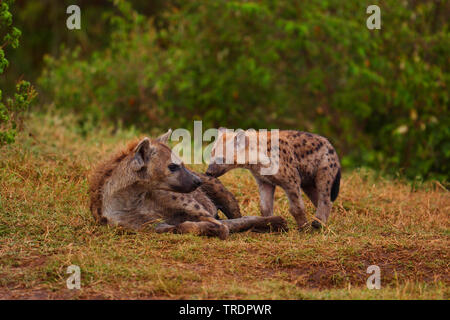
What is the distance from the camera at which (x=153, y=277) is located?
373 centimetres

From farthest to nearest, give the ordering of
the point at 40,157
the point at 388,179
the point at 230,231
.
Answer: the point at 388,179 < the point at 40,157 < the point at 230,231

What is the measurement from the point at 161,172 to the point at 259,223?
0.88m

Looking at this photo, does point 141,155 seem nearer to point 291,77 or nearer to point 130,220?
point 130,220

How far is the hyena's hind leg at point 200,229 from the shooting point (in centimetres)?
466

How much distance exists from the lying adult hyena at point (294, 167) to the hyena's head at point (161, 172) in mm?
325

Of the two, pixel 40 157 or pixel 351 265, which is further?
pixel 40 157

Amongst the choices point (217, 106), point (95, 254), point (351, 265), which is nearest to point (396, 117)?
point (217, 106)

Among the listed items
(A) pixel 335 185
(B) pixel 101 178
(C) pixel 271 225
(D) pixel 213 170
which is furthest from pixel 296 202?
(B) pixel 101 178

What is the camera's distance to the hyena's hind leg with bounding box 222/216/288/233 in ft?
16.3

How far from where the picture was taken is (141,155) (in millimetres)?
4691

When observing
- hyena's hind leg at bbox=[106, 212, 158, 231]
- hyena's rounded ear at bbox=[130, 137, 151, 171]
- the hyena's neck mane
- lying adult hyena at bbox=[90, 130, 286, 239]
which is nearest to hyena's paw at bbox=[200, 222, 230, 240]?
lying adult hyena at bbox=[90, 130, 286, 239]

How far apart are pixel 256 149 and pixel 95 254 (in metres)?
1.59

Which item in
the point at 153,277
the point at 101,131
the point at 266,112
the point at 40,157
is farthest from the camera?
the point at 266,112

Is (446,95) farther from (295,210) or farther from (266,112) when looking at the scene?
(295,210)
